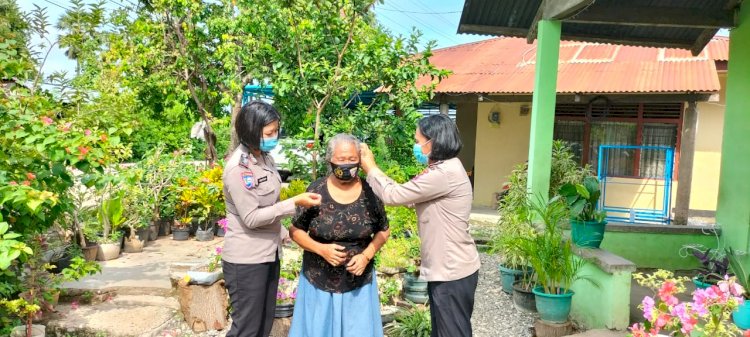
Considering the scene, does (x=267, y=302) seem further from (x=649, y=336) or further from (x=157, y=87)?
(x=157, y=87)

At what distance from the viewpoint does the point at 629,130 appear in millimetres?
9672

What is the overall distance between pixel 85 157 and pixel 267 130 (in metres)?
1.03

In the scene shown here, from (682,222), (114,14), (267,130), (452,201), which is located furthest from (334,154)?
(682,222)

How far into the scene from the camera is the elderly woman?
2504 millimetres

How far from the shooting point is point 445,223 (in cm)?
255

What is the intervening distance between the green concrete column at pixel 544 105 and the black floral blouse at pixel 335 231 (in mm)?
2535

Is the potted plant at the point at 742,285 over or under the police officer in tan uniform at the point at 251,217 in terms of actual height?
under

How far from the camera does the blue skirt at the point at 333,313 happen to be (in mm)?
2516

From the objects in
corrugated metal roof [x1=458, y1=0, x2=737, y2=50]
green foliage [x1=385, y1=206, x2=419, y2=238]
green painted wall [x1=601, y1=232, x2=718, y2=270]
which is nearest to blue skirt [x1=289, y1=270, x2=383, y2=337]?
green foliage [x1=385, y1=206, x2=419, y2=238]

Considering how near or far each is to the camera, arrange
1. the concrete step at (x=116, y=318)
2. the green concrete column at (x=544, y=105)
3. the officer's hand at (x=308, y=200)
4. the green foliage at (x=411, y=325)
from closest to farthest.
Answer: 1. the officer's hand at (x=308, y=200)
2. the green foliage at (x=411, y=325)
3. the concrete step at (x=116, y=318)
4. the green concrete column at (x=544, y=105)

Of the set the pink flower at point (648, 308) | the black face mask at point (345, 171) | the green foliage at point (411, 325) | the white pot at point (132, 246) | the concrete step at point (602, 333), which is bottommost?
the white pot at point (132, 246)

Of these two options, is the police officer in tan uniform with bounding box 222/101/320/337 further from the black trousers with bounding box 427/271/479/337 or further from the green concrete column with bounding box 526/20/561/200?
the green concrete column with bounding box 526/20/561/200

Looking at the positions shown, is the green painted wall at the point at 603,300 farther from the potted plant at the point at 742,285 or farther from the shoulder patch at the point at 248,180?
the shoulder patch at the point at 248,180

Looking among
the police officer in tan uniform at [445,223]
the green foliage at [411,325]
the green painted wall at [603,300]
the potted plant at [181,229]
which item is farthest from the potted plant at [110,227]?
the green painted wall at [603,300]
